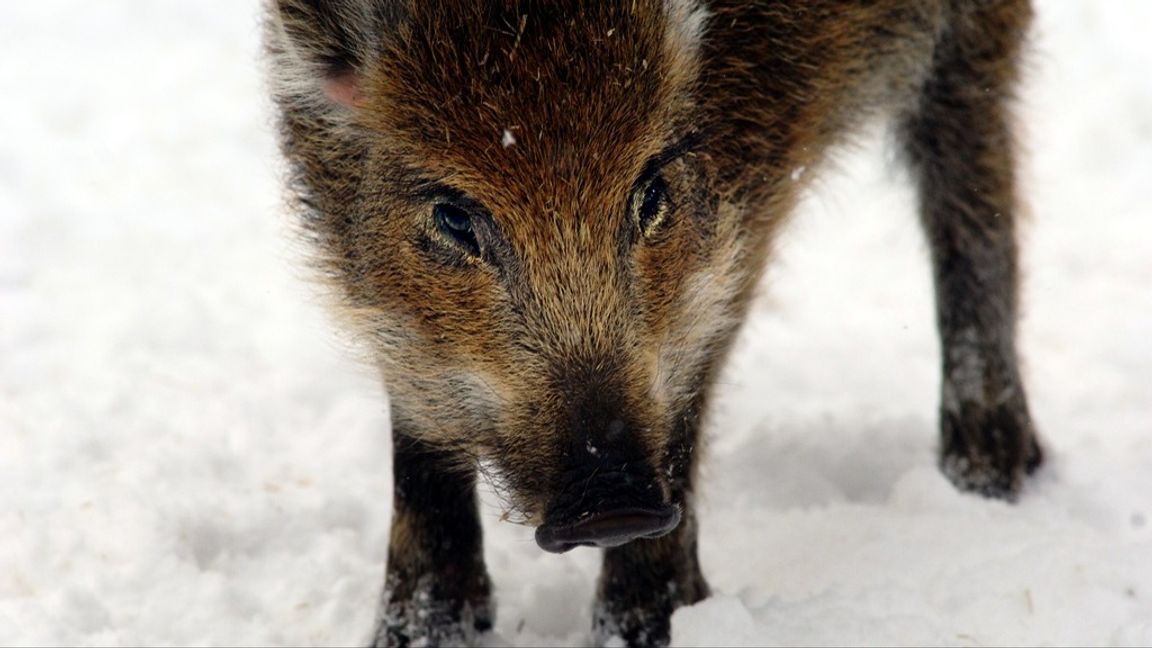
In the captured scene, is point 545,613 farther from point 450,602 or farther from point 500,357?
point 500,357

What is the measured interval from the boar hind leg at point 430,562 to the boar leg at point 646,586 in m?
0.32

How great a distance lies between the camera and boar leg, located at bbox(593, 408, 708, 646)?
10.8ft

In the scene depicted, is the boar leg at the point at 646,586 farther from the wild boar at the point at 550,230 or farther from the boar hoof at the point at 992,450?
the boar hoof at the point at 992,450

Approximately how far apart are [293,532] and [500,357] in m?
1.34

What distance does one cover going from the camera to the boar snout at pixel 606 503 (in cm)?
244

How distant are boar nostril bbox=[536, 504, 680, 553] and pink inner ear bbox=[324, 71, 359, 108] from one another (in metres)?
1.02

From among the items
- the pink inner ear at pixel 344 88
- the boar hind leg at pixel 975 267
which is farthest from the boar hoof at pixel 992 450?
the pink inner ear at pixel 344 88

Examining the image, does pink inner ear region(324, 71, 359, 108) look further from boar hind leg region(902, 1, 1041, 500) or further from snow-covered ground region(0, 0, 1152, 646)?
boar hind leg region(902, 1, 1041, 500)

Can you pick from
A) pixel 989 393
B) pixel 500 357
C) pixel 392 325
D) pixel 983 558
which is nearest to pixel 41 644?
pixel 392 325

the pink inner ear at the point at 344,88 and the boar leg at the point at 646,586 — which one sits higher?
the pink inner ear at the point at 344,88

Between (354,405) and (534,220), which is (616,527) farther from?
(354,405)

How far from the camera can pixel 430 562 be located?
334 cm

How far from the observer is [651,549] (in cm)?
330

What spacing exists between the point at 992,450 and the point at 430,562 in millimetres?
1937
